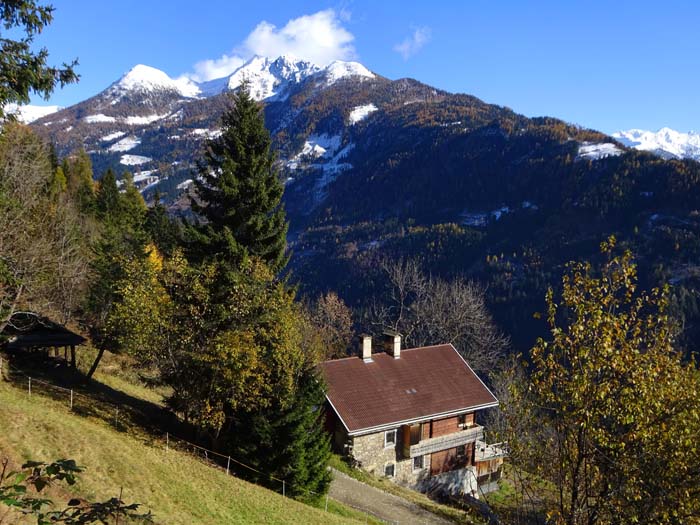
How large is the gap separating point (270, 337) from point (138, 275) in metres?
7.00

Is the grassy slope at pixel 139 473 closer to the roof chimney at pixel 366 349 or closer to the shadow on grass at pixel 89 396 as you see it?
the shadow on grass at pixel 89 396

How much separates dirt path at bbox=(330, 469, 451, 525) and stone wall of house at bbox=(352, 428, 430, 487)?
2.73 m

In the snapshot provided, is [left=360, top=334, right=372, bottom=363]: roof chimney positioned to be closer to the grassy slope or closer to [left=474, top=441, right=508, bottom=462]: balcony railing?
[left=474, top=441, right=508, bottom=462]: balcony railing

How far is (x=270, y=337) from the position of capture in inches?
792

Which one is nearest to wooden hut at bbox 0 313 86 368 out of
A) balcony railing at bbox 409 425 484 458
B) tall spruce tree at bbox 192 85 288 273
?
tall spruce tree at bbox 192 85 288 273

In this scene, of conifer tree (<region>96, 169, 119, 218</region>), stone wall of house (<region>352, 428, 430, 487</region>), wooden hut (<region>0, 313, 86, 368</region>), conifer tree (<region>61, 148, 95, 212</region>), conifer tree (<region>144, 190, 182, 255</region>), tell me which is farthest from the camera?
conifer tree (<region>61, 148, 95, 212</region>)

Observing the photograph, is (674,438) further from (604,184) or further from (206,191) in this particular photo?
(604,184)

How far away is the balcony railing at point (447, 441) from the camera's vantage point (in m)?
32.8

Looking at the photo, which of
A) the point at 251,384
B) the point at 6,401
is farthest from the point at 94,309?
the point at 251,384

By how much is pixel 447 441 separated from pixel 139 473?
22.7 m

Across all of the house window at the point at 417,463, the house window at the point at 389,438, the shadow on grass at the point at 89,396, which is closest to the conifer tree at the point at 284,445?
the shadow on grass at the point at 89,396

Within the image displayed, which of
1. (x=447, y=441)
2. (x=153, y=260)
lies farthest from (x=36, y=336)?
(x=447, y=441)

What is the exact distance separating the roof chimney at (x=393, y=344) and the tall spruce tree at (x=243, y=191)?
536 inches

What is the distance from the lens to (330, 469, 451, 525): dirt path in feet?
82.6
